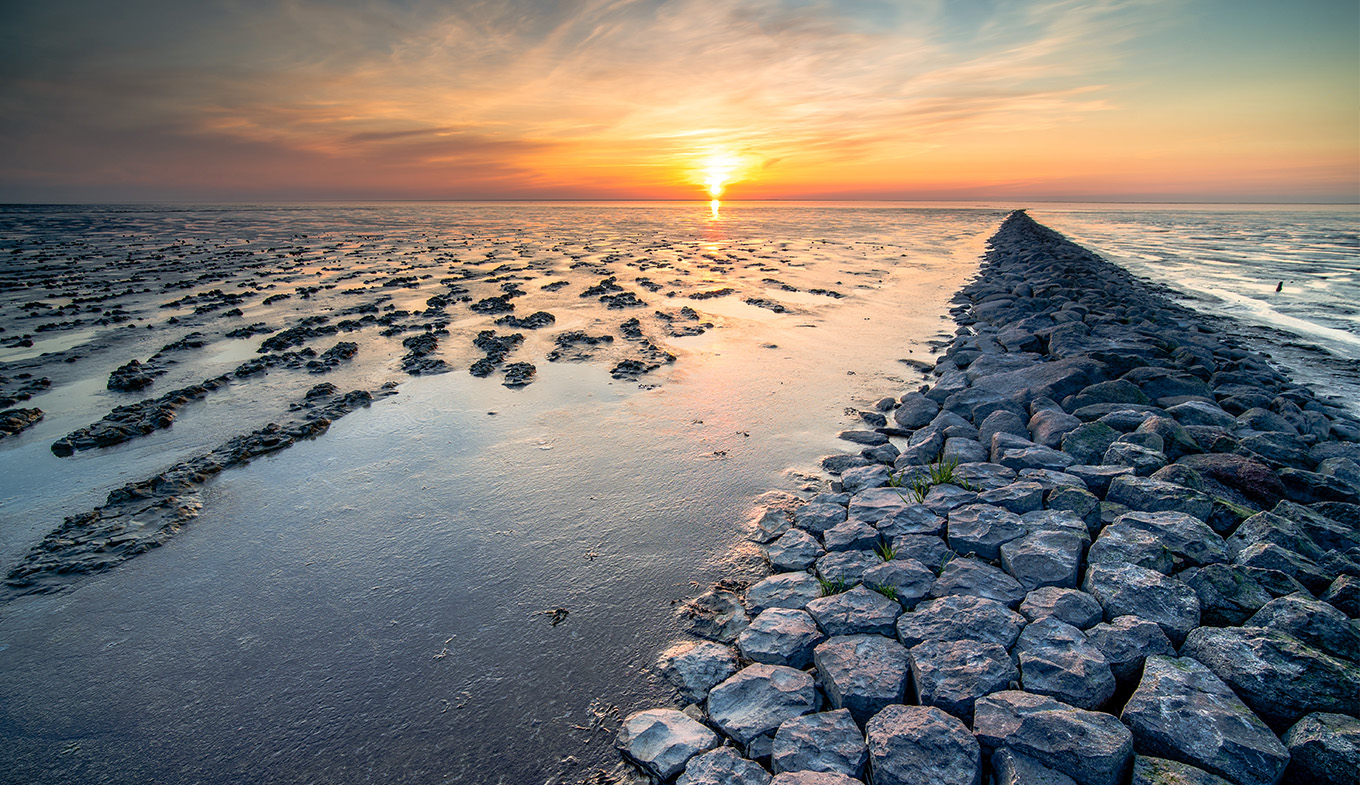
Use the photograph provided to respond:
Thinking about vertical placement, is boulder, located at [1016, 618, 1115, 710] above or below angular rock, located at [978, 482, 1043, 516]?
below

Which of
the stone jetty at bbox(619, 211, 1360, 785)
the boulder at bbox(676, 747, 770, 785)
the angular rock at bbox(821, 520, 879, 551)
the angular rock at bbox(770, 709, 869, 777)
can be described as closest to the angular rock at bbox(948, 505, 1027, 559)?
the stone jetty at bbox(619, 211, 1360, 785)

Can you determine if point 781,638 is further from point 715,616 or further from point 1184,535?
point 1184,535

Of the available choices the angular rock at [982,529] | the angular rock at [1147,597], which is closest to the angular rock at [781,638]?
the angular rock at [982,529]

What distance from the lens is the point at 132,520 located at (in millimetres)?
3885

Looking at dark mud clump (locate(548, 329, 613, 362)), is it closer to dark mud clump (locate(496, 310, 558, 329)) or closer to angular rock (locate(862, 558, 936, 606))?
dark mud clump (locate(496, 310, 558, 329))

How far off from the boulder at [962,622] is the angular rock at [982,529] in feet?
1.78

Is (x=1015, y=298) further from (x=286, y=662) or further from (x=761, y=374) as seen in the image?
(x=286, y=662)

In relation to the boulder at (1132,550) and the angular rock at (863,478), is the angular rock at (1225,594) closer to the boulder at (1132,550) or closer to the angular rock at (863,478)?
the boulder at (1132,550)

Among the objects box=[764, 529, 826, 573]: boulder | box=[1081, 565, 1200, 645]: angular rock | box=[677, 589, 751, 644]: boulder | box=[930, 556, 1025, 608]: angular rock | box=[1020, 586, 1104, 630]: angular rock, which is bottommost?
box=[677, 589, 751, 644]: boulder

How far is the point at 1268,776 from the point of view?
75.1 inches

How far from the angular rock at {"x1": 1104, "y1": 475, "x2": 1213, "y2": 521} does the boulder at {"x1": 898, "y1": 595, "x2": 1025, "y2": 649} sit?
57.3 inches

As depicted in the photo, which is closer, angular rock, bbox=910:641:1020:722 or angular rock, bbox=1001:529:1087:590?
angular rock, bbox=910:641:1020:722

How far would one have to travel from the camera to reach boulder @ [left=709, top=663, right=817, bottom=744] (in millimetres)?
2332

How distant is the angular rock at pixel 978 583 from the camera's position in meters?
2.92
